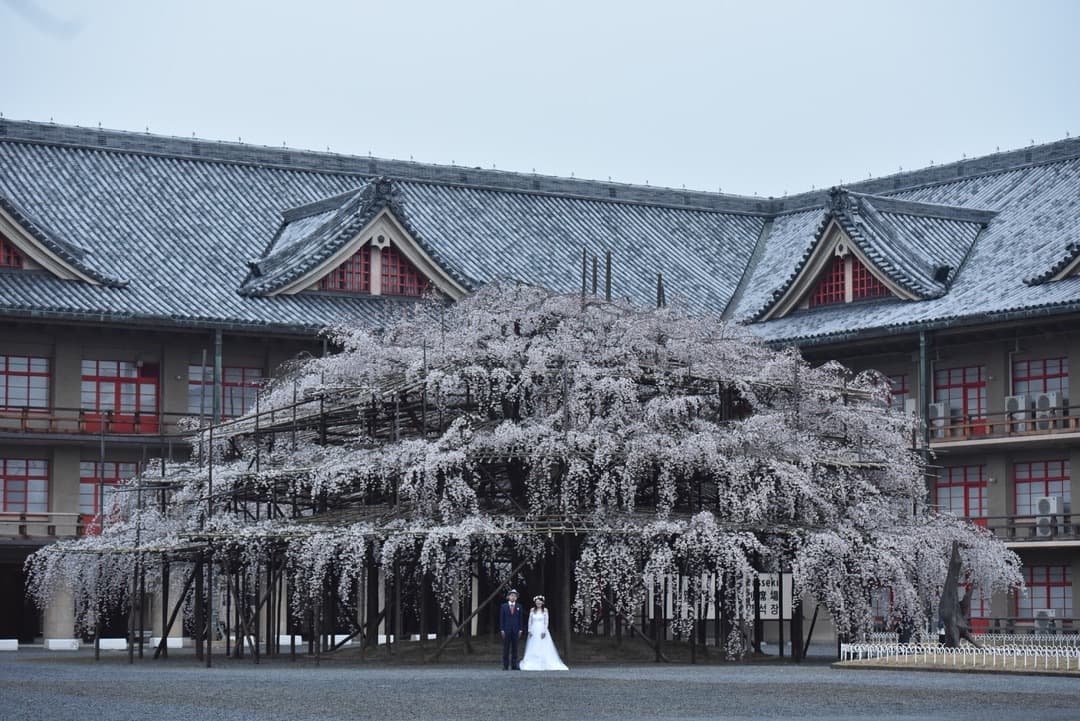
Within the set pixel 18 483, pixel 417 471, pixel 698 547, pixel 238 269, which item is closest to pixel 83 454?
pixel 18 483

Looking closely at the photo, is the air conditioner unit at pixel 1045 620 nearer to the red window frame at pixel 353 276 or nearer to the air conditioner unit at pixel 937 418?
the air conditioner unit at pixel 937 418

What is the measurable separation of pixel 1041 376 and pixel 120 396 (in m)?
26.5

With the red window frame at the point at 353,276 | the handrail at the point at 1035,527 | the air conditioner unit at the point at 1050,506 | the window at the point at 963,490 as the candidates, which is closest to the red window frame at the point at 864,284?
the window at the point at 963,490

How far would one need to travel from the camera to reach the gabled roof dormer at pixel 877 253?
60781 millimetres

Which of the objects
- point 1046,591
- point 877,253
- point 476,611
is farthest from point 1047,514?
point 476,611

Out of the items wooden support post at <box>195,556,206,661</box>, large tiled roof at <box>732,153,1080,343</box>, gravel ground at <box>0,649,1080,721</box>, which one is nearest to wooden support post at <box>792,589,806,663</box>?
gravel ground at <box>0,649,1080,721</box>

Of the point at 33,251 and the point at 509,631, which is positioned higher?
the point at 33,251

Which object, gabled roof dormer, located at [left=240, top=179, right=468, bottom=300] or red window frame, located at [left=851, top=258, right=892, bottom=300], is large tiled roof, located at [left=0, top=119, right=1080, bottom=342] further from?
red window frame, located at [left=851, top=258, right=892, bottom=300]

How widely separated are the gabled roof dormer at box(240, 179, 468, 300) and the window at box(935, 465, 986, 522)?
50.8 feet

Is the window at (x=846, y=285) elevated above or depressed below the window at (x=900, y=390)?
above

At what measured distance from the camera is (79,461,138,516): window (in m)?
58.3

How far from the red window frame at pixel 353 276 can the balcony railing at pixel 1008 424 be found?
1743cm

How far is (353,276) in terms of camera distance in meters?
61.8

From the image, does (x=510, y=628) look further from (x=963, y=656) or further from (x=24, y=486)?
(x=24, y=486)
